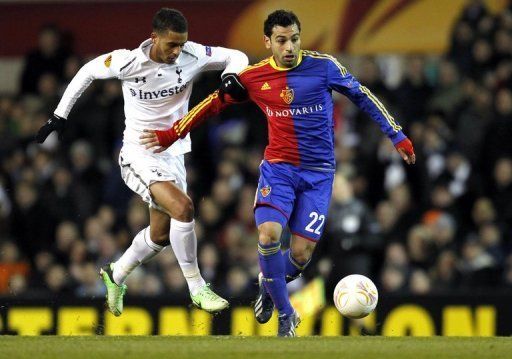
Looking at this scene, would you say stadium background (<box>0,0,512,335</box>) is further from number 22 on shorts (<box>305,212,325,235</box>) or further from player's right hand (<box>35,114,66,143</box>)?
player's right hand (<box>35,114,66,143</box>)

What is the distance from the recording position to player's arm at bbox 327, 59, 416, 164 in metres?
10.6

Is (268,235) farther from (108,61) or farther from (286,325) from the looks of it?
(108,61)

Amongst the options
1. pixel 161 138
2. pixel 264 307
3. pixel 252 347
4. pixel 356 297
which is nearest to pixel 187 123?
pixel 161 138

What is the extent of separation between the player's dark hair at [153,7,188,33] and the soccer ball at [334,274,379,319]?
6.93 feet

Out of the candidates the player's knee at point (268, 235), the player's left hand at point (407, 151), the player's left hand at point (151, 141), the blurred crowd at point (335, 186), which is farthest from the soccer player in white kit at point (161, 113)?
the blurred crowd at point (335, 186)

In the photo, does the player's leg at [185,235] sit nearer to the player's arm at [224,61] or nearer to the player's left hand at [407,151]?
the player's arm at [224,61]

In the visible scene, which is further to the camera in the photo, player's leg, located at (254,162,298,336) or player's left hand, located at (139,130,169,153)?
player's left hand, located at (139,130,169,153)

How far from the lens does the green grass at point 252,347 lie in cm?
941

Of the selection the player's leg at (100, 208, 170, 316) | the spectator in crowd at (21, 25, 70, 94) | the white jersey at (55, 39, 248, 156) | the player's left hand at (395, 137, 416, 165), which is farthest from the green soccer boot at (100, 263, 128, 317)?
the spectator in crowd at (21, 25, 70, 94)

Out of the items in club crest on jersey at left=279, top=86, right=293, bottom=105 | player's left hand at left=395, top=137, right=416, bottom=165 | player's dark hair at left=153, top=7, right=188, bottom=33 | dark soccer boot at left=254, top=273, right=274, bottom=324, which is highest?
player's dark hair at left=153, top=7, right=188, bottom=33

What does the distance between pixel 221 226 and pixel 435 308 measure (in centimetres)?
284

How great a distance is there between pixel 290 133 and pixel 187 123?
2.37ft

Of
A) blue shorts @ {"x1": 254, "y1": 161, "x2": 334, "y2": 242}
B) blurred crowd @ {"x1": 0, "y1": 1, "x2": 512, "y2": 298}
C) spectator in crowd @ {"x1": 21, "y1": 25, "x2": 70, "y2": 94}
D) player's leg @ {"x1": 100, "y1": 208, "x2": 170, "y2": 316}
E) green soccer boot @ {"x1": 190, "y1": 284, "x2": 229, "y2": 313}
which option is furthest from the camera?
spectator in crowd @ {"x1": 21, "y1": 25, "x2": 70, "y2": 94}

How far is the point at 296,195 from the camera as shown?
10.9 metres
